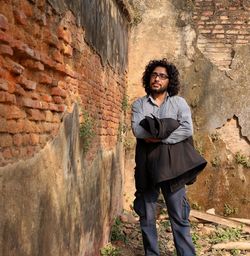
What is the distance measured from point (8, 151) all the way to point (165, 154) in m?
1.80

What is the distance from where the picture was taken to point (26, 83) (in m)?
2.24

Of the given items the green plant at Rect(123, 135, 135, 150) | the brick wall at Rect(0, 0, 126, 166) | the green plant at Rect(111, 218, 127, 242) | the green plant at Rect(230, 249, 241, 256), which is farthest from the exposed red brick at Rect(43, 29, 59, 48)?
the green plant at Rect(123, 135, 135, 150)

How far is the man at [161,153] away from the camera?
3.55 meters

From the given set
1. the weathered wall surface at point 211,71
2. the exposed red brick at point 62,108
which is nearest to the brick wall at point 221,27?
the weathered wall surface at point 211,71

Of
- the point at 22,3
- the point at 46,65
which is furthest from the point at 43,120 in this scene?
the point at 22,3

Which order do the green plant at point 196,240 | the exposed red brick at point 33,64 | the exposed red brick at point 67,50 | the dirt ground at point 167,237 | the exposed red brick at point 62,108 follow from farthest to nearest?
the green plant at point 196,240, the dirt ground at point 167,237, the exposed red brick at point 67,50, the exposed red brick at point 62,108, the exposed red brick at point 33,64

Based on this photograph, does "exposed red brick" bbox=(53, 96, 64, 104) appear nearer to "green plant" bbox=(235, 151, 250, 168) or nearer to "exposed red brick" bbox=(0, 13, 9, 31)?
"exposed red brick" bbox=(0, 13, 9, 31)

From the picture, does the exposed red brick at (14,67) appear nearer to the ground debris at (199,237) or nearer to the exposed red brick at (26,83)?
the exposed red brick at (26,83)

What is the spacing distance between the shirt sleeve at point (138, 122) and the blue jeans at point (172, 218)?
48cm

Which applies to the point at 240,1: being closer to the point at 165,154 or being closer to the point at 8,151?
the point at 165,154

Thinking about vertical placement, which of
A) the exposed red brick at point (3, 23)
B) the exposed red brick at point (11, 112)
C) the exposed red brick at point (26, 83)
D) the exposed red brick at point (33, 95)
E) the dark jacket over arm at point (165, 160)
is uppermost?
the exposed red brick at point (3, 23)

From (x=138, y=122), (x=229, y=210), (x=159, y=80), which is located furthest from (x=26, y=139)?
(x=229, y=210)

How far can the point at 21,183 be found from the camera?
216cm

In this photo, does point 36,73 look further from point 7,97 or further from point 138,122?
point 138,122
